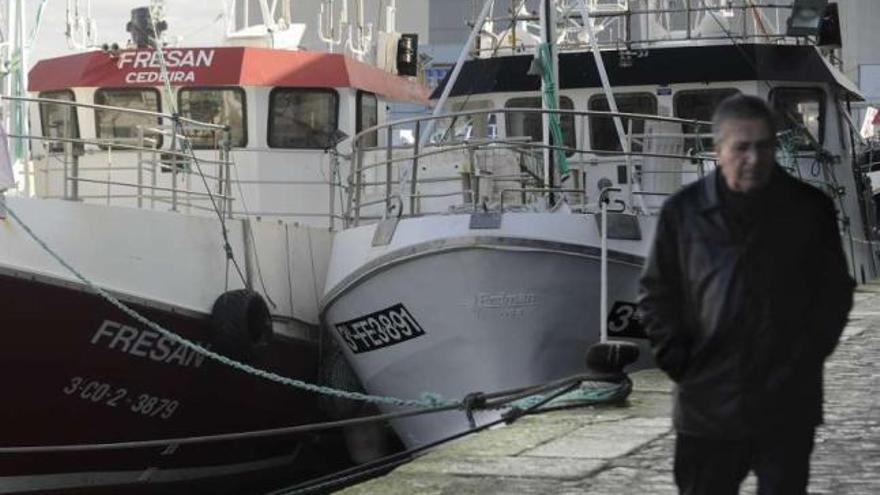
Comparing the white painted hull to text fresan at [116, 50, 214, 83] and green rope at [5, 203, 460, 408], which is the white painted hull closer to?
green rope at [5, 203, 460, 408]

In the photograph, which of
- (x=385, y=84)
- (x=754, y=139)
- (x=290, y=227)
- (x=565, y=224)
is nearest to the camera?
(x=754, y=139)

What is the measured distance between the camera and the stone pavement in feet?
17.7

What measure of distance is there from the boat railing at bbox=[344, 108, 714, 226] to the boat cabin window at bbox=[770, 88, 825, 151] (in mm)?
969

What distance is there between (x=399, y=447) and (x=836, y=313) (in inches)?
322

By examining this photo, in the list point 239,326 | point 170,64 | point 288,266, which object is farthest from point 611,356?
point 170,64

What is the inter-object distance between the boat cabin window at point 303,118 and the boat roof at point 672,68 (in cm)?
105

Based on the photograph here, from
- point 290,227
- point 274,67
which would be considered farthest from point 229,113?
point 290,227

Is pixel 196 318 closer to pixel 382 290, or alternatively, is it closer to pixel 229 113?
pixel 382 290

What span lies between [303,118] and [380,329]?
128 inches

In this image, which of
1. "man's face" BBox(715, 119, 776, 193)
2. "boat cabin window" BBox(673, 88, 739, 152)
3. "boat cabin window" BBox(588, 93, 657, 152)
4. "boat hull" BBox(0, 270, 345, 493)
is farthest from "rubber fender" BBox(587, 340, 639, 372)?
"boat cabin window" BBox(673, 88, 739, 152)

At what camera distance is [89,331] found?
8547 mm

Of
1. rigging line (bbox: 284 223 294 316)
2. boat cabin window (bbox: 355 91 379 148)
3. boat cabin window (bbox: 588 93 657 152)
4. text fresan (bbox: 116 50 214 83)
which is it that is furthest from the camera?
boat cabin window (bbox: 355 91 379 148)

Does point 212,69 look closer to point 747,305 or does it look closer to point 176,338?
point 176,338

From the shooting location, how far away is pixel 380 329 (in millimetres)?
9539
